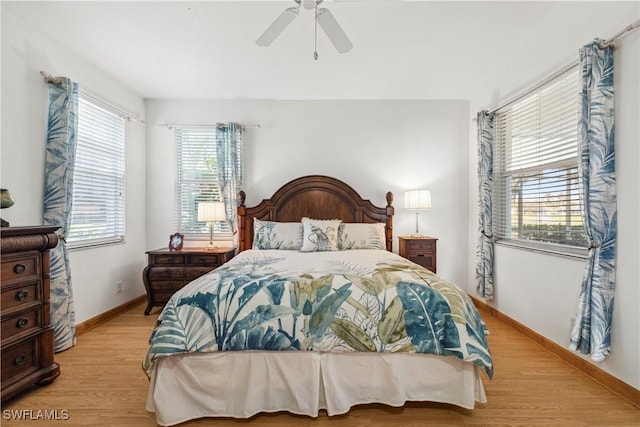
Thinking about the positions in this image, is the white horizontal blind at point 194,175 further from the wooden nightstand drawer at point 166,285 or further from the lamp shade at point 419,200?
the lamp shade at point 419,200

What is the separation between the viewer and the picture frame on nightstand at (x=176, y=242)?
3.72 m

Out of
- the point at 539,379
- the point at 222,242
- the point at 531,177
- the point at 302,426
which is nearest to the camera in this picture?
the point at 302,426

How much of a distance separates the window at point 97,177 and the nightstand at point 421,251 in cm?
352

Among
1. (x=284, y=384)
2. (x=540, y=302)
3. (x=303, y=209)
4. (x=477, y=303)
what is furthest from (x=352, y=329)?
(x=477, y=303)

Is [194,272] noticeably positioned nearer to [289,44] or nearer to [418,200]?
[289,44]

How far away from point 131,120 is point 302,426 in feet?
12.8

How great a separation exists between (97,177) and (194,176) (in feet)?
3.64

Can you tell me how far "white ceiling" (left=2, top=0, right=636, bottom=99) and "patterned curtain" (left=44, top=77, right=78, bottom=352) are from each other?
0.63 m

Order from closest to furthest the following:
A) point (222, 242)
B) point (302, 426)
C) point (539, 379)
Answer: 1. point (302, 426)
2. point (539, 379)
3. point (222, 242)

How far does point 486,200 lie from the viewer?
3.38m

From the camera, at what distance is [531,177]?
9.49ft

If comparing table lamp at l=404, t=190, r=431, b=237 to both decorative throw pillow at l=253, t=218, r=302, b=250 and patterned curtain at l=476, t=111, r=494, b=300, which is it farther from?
decorative throw pillow at l=253, t=218, r=302, b=250

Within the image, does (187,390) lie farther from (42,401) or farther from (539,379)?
(539,379)

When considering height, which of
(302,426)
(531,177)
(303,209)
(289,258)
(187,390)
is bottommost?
(302,426)
